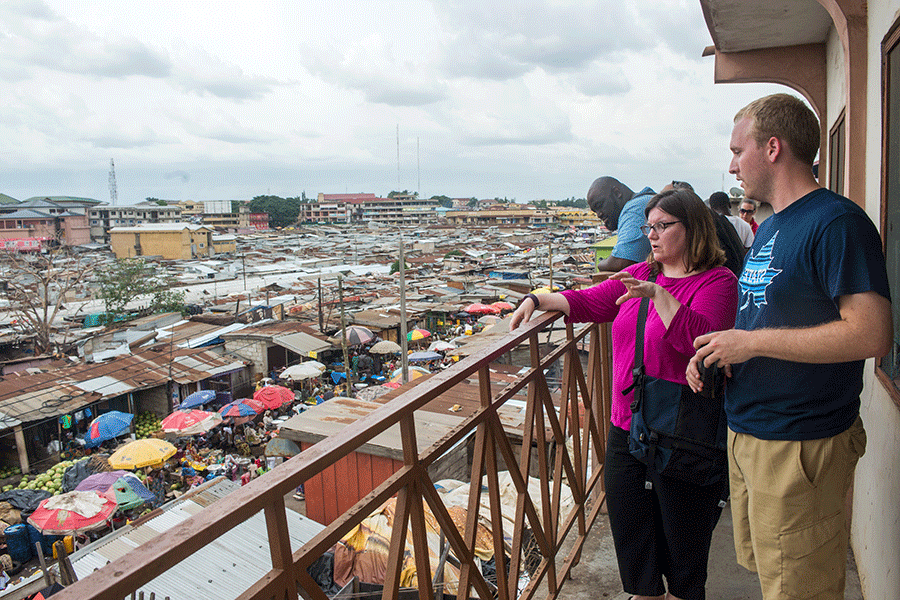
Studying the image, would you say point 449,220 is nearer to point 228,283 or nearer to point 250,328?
point 228,283

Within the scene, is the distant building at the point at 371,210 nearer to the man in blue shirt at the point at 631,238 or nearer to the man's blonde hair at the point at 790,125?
the man in blue shirt at the point at 631,238

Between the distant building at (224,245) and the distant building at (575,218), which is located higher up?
the distant building at (575,218)

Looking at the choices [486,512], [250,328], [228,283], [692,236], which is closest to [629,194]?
[692,236]

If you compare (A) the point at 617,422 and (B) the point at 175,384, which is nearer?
(A) the point at 617,422

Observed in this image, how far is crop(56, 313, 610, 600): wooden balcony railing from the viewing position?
2.43ft

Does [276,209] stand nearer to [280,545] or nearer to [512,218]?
[512,218]

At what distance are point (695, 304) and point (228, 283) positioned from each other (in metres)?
38.2

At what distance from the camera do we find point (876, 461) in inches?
68.1

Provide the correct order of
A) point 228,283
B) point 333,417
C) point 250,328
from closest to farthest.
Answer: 1. point 333,417
2. point 250,328
3. point 228,283

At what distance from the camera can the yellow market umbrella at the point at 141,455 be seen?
11273 millimetres

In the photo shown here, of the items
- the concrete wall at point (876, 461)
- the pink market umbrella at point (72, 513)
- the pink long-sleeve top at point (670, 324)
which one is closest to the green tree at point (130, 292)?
the pink market umbrella at point (72, 513)

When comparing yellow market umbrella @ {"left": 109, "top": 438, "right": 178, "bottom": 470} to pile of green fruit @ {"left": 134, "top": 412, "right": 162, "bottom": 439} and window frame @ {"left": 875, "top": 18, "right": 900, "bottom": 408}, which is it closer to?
pile of green fruit @ {"left": 134, "top": 412, "right": 162, "bottom": 439}

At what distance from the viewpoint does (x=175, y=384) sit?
16.4 meters

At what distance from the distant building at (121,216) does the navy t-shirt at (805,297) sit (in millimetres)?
72215
